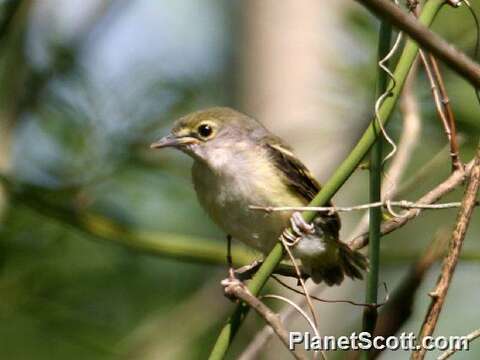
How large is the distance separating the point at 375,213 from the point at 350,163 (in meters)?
0.13

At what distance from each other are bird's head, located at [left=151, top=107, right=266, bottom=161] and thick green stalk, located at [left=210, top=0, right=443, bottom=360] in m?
1.75

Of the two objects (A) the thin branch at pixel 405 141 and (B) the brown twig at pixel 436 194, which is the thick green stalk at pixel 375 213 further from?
(A) the thin branch at pixel 405 141

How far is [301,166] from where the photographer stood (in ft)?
12.0

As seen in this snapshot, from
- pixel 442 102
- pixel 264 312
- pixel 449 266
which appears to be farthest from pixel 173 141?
pixel 449 266

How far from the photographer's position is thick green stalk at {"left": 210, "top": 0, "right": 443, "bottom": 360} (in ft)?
5.84

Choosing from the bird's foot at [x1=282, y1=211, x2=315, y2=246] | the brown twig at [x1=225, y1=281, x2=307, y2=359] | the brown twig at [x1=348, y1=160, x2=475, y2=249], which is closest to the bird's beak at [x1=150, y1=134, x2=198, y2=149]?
the bird's foot at [x1=282, y1=211, x2=315, y2=246]

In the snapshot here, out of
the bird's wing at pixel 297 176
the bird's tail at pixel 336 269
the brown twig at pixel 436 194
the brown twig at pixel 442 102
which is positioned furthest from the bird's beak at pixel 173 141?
the brown twig at pixel 436 194

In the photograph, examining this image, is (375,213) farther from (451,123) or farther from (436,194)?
(451,123)

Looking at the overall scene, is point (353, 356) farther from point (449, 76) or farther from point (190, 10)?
point (190, 10)

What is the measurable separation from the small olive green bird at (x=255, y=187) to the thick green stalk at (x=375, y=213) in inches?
54.4

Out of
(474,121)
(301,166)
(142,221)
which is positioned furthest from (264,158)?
(142,221)

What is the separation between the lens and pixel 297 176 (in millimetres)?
3592

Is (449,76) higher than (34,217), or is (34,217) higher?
(449,76)

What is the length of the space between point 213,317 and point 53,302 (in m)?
0.82
